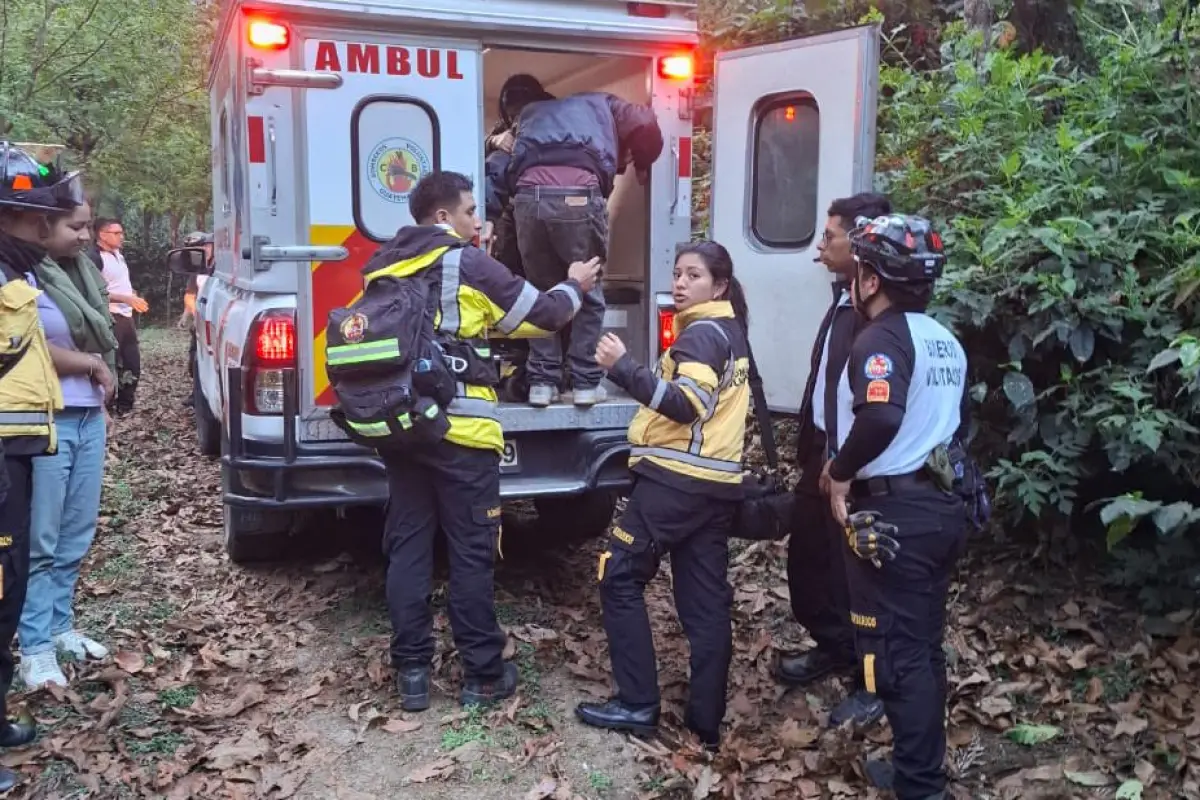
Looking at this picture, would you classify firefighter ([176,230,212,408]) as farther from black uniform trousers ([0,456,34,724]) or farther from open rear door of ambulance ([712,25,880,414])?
black uniform trousers ([0,456,34,724])

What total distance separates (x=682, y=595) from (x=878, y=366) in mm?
1213

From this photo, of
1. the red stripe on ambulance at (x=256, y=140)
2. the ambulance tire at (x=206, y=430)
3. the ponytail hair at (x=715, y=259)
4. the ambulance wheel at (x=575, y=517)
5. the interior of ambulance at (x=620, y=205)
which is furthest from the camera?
the ambulance tire at (x=206, y=430)

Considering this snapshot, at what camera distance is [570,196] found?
5008 millimetres

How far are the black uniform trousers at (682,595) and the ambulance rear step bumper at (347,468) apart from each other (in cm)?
110

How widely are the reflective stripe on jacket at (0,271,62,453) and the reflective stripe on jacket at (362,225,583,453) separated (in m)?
1.15

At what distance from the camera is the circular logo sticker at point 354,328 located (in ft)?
12.1

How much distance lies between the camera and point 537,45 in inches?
196

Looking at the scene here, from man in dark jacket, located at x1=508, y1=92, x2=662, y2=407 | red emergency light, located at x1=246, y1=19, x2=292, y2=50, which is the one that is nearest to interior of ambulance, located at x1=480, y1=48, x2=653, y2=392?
man in dark jacket, located at x1=508, y1=92, x2=662, y2=407

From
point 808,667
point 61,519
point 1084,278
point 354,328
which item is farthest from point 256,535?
point 1084,278

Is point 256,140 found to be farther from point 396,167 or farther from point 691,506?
point 691,506

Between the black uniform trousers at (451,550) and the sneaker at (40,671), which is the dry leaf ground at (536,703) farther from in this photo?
the black uniform trousers at (451,550)

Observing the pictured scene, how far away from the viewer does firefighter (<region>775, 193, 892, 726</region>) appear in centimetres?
399

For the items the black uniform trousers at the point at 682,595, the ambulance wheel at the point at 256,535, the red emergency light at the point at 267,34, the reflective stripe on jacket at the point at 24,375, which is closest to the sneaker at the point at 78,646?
the ambulance wheel at the point at 256,535

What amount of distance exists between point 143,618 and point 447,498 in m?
2.10
